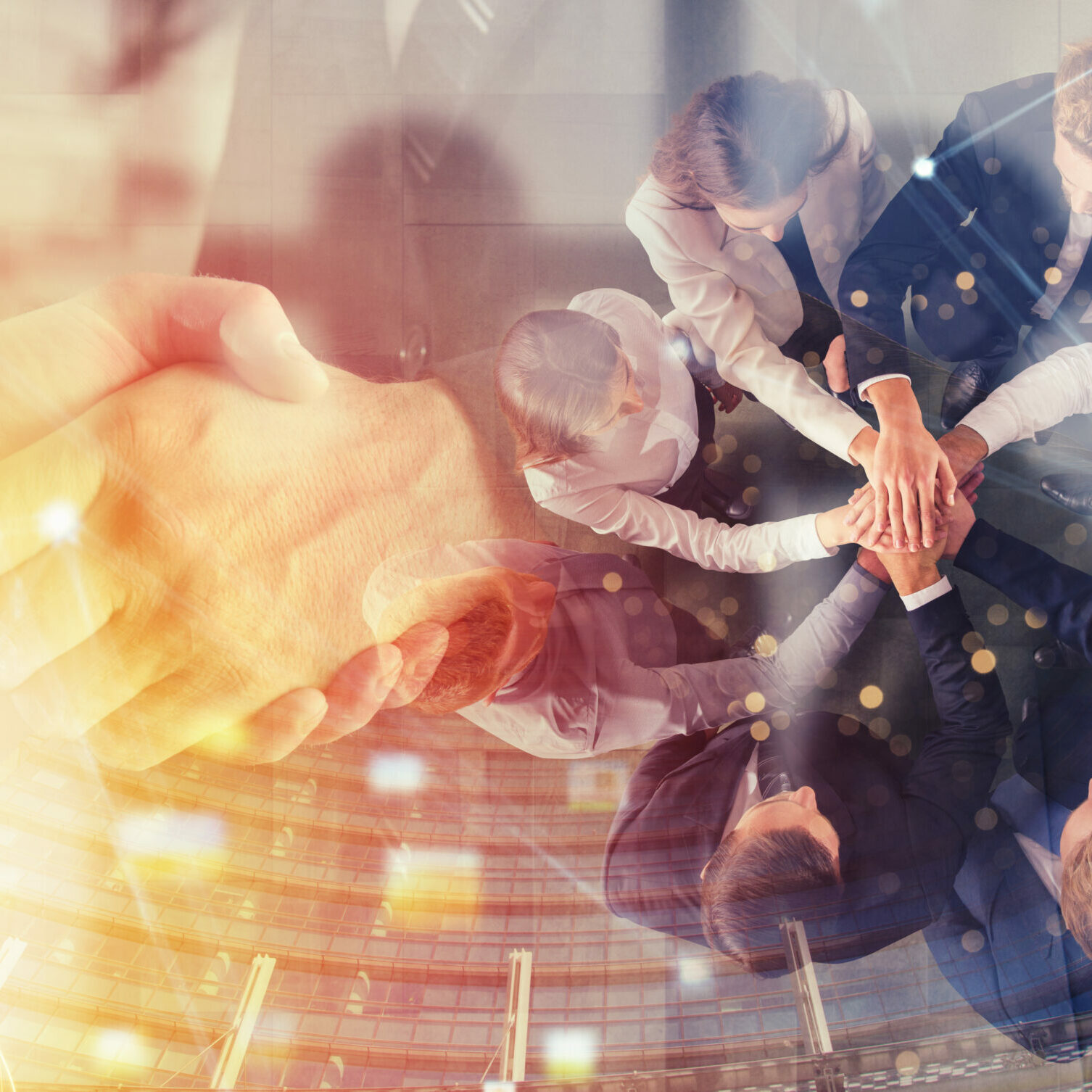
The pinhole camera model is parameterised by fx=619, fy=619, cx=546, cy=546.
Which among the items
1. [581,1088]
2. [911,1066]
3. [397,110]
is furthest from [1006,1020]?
[397,110]

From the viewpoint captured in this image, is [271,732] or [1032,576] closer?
[271,732]

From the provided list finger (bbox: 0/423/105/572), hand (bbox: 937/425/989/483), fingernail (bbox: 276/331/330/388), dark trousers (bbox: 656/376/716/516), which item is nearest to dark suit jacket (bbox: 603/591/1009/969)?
hand (bbox: 937/425/989/483)

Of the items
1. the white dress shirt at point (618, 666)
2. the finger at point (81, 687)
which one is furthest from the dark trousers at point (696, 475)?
the finger at point (81, 687)

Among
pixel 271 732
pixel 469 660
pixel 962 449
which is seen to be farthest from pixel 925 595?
pixel 271 732

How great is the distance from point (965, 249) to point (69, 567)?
6.04ft

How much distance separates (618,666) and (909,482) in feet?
2.23

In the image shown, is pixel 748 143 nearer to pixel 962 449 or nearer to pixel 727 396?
pixel 727 396

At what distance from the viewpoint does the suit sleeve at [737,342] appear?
4.06 feet

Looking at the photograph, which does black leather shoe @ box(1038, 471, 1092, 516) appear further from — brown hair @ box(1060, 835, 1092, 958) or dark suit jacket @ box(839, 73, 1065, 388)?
brown hair @ box(1060, 835, 1092, 958)

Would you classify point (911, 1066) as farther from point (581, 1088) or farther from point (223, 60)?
point (223, 60)

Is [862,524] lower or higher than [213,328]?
lower

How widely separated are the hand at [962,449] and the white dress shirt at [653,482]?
7.8 inches

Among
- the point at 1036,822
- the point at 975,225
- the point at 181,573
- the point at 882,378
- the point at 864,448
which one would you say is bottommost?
the point at 1036,822

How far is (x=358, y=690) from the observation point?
1.16m
